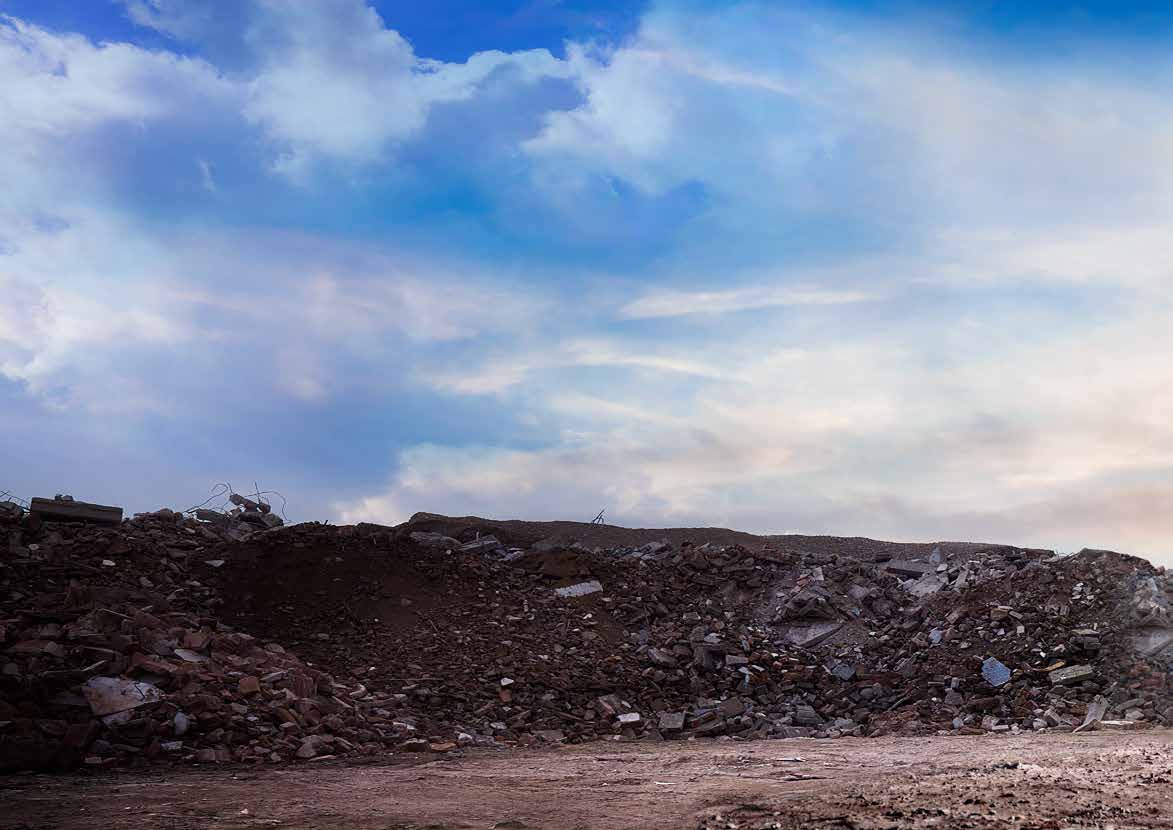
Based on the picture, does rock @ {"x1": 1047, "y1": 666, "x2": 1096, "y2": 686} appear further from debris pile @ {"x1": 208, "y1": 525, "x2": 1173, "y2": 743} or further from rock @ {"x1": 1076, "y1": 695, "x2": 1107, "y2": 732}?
rock @ {"x1": 1076, "y1": 695, "x2": 1107, "y2": 732}

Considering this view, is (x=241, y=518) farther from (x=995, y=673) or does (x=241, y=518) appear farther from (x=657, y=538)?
(x=995, y=673)

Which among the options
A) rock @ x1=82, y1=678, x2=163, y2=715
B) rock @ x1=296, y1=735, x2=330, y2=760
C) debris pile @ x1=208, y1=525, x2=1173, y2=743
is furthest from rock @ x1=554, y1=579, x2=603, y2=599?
rock @ x1=82, y1=678, x2=163, y2=715

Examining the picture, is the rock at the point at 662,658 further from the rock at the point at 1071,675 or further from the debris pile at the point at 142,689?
the rock at the point at 1071,675

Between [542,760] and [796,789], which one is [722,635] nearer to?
[542,760]

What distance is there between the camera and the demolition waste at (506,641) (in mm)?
9992

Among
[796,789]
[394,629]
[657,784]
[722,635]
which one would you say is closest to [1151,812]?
[796,789]

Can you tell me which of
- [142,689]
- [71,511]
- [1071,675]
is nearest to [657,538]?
[1071,675]

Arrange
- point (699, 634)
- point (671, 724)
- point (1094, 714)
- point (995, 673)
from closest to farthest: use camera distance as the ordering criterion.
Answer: point (1094, 714), point (671, 724), point (995, 673), point (699, 634)

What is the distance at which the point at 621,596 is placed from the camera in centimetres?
1664

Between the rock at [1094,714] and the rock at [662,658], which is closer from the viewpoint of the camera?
the rock at [1094,714]

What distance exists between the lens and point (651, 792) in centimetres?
720

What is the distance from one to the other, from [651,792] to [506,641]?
7.42 meters

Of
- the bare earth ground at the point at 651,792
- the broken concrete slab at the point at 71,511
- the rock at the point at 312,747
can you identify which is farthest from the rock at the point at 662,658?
the broken concrete slab at the point at 71,511

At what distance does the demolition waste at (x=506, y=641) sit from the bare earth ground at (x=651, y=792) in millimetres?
1211
